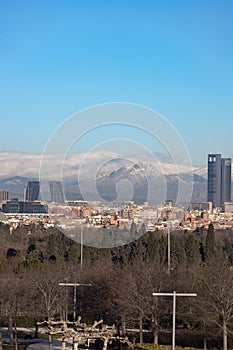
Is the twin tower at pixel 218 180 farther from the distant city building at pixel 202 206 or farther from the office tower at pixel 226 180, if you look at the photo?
the distant city building at pixel 202 206

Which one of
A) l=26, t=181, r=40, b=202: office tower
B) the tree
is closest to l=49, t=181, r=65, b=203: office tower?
l=26, t=181, r=40, b=202: office tower

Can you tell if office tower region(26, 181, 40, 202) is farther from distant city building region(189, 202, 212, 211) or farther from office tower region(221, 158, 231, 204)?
office tower region(221, 158, 231, 204)

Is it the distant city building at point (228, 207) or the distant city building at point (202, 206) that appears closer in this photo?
the distant city building at point (202, 206)

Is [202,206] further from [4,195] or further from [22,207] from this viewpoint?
[4,195]

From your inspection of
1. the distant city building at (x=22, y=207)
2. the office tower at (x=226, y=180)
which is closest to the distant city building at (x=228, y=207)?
the office tower at (x=226, y=180)

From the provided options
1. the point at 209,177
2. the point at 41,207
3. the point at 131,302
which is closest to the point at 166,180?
the point at 131,302

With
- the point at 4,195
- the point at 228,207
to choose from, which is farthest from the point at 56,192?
the point at 228,207

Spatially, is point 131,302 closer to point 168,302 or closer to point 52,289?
point 168,302
